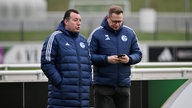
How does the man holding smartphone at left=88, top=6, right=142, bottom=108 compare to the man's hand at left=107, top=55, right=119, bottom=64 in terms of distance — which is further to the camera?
the man holding smartphone at left=88, top=6, right=142, bottom=108

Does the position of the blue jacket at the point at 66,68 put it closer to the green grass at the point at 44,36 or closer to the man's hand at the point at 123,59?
the man's hand at the point at 123,59

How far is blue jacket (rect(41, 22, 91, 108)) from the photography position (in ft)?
23.2

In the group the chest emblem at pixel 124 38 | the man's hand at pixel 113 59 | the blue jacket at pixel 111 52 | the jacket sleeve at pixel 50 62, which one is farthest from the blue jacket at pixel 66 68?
the chest emblem at pixel 124 38

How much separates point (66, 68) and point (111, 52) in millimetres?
897

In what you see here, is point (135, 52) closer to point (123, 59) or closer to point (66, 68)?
point (123, 59)

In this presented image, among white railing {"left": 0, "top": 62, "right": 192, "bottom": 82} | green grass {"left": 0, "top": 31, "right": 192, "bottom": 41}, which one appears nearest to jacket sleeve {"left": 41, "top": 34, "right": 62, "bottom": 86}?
white railing {"left": 0, "top": 62, "right": 192, "bottom": 82}

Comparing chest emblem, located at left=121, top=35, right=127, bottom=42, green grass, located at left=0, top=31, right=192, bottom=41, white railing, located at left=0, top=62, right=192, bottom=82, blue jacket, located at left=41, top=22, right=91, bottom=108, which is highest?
chest emblem, located at left=121, top=35, right=127, bottom=42

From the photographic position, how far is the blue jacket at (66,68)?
708 centimetres

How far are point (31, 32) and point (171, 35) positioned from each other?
792 centimetres

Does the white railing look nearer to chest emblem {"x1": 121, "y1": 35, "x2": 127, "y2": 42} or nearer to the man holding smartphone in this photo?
the man holding smartphone

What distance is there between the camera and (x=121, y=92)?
→ 25.7ft

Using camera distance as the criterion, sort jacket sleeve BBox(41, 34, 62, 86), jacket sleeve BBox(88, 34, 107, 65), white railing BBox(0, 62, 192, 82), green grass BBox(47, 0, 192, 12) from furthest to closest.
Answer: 1. green grass BBox(47, 0, 192, 12)
2. white railing BBox(0, 62, 192, 82)
3. jacket sleeve BBox(88, 34, 107, 65)
4. jacket sleeve BBox(41, 34, 62, 86)

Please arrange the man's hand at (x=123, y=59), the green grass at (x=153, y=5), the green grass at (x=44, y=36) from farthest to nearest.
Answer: the green grass at (x=153, y=5), the green grass at (x=44, y=36), the man's hand at (x=123, y=59)

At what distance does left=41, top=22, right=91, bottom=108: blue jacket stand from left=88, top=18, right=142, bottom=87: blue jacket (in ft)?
1.96
